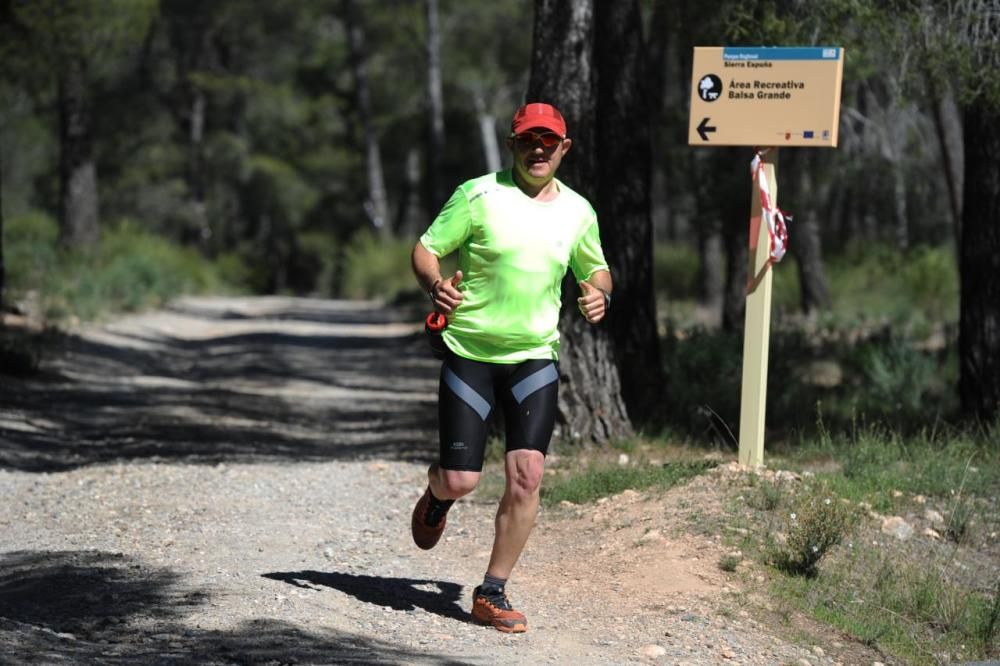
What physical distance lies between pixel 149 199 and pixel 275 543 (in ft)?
135

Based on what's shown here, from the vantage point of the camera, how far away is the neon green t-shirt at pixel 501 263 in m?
5.93

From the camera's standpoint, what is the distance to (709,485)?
8.27 metres

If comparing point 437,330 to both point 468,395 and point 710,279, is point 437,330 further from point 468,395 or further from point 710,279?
point 710,279

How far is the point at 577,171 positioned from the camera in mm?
10375

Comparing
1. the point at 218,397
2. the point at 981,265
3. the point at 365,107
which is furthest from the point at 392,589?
the point at 365,107

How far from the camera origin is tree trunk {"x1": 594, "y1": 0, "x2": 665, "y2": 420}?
36.1 feet

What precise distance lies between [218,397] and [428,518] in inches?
326

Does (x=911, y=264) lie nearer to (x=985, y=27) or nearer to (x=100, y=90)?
(x=985, y=27)

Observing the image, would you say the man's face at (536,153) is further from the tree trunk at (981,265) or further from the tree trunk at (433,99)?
the tree trunk at (433,99)

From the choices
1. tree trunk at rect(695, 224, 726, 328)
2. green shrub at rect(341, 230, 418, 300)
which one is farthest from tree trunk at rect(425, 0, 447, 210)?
tree trunk at rect(695, 224, 726, 328)

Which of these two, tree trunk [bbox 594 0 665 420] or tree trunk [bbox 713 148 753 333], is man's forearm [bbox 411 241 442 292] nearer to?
tree trunk [bbox 594 0 665 420]

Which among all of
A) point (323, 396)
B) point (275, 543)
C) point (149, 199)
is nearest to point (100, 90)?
point (149, 199)

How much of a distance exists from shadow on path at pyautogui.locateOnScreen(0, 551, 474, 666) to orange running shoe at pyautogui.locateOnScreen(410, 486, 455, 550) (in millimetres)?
630

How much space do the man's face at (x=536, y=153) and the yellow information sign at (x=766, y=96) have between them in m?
2.64
